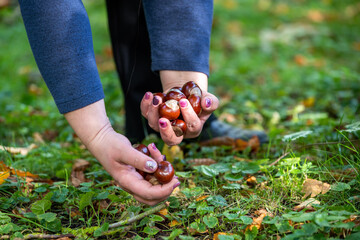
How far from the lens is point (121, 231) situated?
112 centimetres

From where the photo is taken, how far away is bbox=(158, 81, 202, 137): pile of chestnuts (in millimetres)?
1166

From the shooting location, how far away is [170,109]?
116 centimetres

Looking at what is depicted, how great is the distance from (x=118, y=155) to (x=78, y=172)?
56cm

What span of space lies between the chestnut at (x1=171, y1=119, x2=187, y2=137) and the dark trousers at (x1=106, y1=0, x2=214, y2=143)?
807 mm

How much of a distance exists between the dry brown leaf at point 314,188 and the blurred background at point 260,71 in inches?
17.0

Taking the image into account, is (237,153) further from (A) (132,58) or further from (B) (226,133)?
(A) (132,58)

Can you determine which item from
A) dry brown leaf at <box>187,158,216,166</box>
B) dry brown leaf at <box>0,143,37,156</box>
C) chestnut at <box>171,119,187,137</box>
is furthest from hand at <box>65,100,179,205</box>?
dry brown leaf at <box>0,143,37,156</box>

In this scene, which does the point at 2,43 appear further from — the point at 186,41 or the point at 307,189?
the point at 307,189

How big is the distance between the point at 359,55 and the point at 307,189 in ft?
11.8

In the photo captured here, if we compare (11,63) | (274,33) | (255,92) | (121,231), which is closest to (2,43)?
(11,63)

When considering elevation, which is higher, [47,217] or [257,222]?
[47,217]

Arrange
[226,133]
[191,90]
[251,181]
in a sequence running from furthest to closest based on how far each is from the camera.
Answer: [226,133] < [251,181] < [191,90]

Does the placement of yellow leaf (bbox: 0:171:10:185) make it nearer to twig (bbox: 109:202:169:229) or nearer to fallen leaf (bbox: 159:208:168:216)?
twig (bbox: 109:202:169:229)

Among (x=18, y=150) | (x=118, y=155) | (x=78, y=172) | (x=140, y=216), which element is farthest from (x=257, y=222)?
(x=18, y=150)
